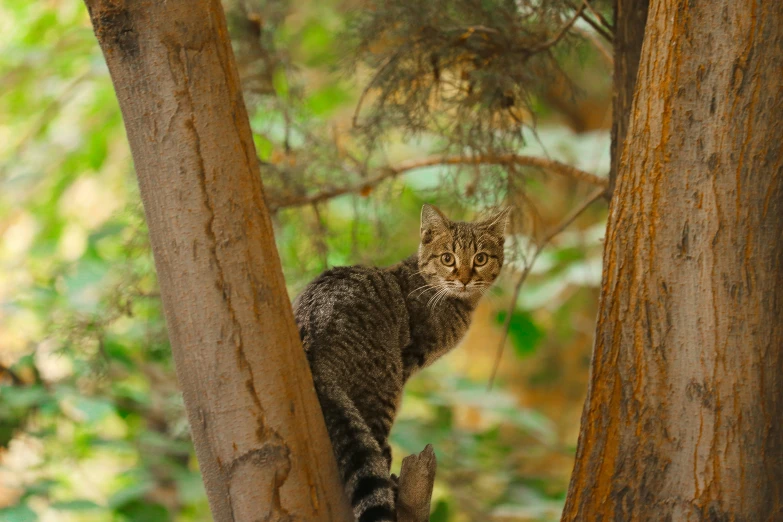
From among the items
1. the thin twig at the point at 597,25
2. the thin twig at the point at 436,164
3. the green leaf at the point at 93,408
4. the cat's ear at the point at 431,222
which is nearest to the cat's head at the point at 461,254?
the cat's ear at the point at 431,222

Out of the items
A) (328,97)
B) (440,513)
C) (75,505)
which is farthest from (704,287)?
(328,97)

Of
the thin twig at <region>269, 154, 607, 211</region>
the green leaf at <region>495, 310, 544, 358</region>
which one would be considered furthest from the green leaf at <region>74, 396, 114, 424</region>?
the green leaf at <region>495, 310, 544, 358</region>

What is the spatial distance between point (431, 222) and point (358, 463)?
61.1 inches

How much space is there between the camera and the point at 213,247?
5.67 ft

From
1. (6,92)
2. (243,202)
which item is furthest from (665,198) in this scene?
(6,92)

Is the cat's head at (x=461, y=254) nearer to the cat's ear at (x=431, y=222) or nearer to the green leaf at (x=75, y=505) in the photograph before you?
the cat's ear at (x=431, y=222)

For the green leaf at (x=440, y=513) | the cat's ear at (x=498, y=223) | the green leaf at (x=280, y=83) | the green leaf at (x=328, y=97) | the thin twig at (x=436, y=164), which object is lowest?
the green leaf at (x=440, y=513)

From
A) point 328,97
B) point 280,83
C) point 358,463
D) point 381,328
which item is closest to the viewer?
point 358,463

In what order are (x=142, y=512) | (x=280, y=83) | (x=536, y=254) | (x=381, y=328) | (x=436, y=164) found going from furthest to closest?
(x=280, y=83)
(x=142, y=512)
(x=436, y=164)
(x=536, y=254)
(x=381, y=328)

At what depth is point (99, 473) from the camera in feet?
19.4

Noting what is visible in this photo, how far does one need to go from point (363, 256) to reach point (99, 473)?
11.5ft

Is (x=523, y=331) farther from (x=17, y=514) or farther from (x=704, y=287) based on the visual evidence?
(x=17, y=514)

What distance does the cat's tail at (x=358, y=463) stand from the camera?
6.43ft

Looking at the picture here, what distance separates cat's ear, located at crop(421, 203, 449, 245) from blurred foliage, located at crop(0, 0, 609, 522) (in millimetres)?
107
